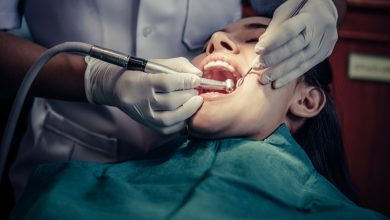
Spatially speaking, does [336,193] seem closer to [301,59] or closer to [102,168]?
[301,59]

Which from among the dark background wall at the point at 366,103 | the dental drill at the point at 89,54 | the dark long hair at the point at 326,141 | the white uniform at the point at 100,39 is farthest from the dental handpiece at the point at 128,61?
the dark background wall at the point at 366,103

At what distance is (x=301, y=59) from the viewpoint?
3.57ft

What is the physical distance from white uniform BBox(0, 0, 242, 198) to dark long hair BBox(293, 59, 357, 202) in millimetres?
357

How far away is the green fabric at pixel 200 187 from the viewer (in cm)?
89

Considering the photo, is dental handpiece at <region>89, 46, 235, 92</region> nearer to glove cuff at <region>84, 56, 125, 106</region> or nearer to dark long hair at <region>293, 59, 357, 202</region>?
glove cuff at <region>84, 56, 125, 106</region>

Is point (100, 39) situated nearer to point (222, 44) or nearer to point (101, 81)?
point (101, 81)

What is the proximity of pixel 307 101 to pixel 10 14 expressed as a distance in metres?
0.84

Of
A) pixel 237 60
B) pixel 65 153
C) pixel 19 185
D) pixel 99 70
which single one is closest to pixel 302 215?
pixel 237 60

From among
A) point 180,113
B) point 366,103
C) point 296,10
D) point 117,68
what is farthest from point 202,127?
point 366,103

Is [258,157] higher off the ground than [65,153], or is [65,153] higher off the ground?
[258,157]

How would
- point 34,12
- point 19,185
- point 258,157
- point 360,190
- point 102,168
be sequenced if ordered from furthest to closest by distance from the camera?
point 360,190 < point 19,185 < point 34,12 < point 102,168 < point 258,157

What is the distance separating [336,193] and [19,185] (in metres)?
0.94

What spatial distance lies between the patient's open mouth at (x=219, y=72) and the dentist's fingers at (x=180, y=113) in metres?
0.09

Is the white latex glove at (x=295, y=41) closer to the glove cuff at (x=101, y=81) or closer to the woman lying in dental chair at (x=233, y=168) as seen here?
the woman lying in dental chair at (x=233, y=168)
